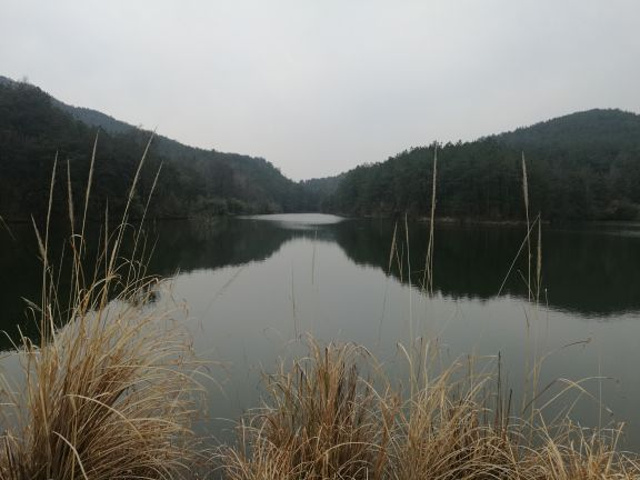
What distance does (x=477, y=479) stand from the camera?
192 cm

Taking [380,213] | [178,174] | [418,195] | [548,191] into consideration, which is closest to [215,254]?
[178,174]

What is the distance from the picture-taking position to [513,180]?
160ft

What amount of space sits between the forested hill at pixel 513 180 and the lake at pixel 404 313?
32518 mm

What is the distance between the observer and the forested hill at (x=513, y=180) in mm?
49903

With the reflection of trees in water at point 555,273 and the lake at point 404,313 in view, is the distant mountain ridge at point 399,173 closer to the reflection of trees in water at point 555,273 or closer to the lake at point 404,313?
the lake at point 404,313

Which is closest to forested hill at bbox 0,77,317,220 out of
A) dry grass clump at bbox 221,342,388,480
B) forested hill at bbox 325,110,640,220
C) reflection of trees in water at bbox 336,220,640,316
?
reflection of trees in water at bbox 336,220,640,316

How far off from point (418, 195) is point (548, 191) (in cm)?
1671

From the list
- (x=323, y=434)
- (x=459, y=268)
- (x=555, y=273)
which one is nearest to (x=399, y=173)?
(x=459, y=268)

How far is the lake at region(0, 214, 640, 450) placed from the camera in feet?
14.8

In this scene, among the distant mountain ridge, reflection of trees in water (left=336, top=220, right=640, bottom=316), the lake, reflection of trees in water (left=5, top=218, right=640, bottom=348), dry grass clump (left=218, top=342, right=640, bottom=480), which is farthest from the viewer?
the distant mountain ridge

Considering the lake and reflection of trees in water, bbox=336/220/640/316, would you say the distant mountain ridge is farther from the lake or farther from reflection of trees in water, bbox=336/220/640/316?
reflection of trees in water, bbox=336/220/640/316

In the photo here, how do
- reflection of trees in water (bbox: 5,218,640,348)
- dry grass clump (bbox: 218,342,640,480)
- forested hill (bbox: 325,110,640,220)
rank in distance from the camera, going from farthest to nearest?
1. forested hill (bbox: 325,110,640,220)
2. reflection of trees in water (bbox: 5,218,640,348)
3. dry grass clump (bbox: 218,342,640,480)

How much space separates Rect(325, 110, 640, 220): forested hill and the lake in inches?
1280

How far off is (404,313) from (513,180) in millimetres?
46858
